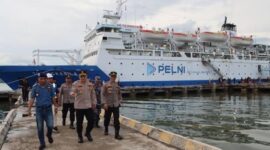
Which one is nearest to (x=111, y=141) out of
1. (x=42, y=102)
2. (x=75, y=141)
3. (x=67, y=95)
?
(x=75, y=141)

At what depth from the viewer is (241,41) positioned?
1869 inches

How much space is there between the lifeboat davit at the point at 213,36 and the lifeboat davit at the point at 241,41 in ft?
5.45

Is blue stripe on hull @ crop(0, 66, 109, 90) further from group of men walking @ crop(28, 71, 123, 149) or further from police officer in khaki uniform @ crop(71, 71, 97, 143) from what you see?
police officer in khaki uniform @ crop(71, 71, 97, 143)

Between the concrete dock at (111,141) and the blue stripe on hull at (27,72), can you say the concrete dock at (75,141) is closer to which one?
the concrete dock at (111,141)

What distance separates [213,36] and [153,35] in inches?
371

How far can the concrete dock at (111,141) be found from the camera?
665 centimetres

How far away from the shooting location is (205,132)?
11.2 metres

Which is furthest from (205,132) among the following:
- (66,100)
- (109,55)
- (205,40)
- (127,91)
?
(205,40)

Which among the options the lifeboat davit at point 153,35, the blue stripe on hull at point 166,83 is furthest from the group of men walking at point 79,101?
the lifeboat davit at point 153,35

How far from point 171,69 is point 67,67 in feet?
40.1

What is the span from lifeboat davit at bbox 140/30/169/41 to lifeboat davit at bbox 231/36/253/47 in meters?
11.3

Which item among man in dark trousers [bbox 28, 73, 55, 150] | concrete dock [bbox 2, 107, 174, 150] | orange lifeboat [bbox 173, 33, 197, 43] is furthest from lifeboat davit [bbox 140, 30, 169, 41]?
man in dark trousers [bbox 28, 73, 55, 150]

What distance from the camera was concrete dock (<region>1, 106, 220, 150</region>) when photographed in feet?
21.8

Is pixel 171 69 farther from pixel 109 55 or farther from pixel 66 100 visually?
pixel 66 100
